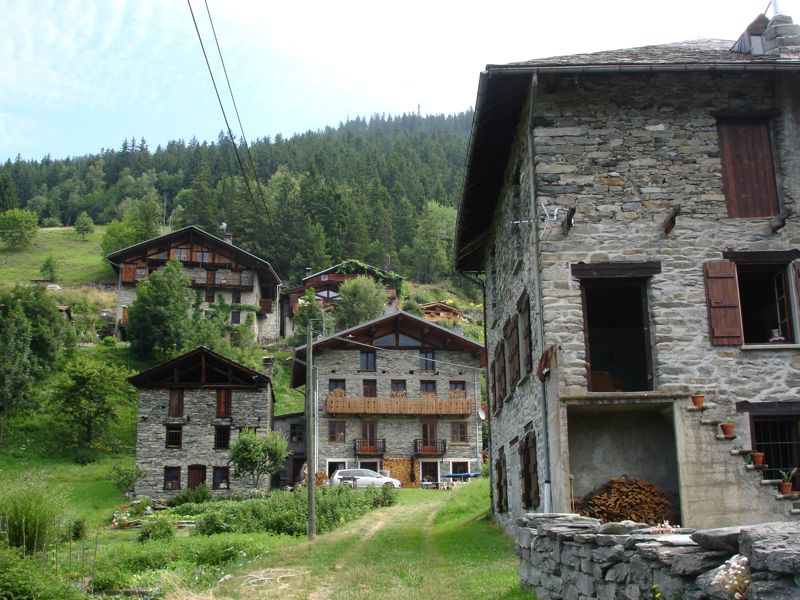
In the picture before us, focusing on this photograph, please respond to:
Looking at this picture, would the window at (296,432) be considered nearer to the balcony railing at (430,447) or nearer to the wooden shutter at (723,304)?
the balcony railing at (430,447)

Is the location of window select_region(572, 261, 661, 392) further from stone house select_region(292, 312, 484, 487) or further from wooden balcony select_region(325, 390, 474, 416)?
wooden balcony select_region(325, 390, 474, 416)

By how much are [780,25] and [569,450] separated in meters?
8.20

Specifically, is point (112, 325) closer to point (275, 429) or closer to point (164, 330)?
point (164, 330)

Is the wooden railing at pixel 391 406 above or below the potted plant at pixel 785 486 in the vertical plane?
above

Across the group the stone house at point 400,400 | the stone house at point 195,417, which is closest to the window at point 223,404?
the stone house at point 195,417

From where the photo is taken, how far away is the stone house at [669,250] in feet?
45.1

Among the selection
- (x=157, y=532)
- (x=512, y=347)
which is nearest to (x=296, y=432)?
(x=157, y=532)

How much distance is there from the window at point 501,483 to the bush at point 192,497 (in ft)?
67.6

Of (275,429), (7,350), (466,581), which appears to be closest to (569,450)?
(466,581)

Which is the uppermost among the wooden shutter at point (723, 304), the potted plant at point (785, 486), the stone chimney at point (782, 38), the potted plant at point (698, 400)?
the stone chimney at point (782, 38)

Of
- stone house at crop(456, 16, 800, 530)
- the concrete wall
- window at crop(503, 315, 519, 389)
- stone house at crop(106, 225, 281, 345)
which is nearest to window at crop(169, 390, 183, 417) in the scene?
stone house at crop(106, 225, 281, 345)

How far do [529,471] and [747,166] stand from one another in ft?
22.3

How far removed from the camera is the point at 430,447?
152ft

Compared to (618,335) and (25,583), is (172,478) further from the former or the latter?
(25,583)
